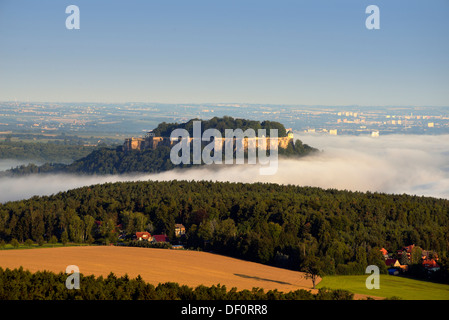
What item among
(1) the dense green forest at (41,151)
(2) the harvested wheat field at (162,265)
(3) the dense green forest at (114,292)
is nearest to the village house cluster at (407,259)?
(2) the harvested wheat field at (162,265)

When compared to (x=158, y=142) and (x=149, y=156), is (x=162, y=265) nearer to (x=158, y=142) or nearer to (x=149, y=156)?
(x=149, y=156)

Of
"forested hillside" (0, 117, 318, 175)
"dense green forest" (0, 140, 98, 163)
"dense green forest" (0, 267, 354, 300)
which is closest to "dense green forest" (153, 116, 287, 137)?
"forested hillside" (0, 117, 318, 175)

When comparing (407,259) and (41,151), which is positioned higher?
(41,151)

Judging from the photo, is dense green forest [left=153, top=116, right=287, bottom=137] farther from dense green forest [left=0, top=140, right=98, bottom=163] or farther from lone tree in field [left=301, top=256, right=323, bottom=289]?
lone tree in field [left=301, top=256, right=323, bottom=289]

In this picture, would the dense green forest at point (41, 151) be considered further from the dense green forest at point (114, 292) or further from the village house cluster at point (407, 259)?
the dense green forest at point (114, 292)

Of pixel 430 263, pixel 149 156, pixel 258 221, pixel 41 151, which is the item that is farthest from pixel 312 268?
pixel 41 151
